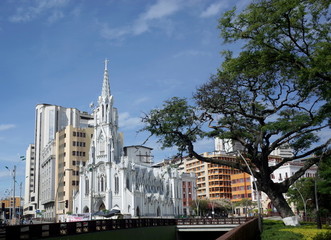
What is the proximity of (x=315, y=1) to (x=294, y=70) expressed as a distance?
4.87 meters

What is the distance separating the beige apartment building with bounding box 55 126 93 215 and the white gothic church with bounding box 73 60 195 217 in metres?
11.1

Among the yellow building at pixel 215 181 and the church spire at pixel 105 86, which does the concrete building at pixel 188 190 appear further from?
the church spire at pixel 105 86

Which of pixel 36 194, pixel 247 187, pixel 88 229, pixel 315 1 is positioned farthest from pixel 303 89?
pixel 36 194

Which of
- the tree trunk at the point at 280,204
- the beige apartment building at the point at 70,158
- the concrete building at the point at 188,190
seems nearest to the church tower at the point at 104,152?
the beige apartment building at the point at 70,158

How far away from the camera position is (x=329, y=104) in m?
24.8

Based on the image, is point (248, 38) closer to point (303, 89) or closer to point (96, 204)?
point (303, 89)

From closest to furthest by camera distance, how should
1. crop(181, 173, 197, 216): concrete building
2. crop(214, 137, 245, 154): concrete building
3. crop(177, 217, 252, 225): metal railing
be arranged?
crop(214, 137, 245, 154): concrete building → crop(177, 217, 252, 225): metal railing → crop(181, 173, 197, 216): concrete building

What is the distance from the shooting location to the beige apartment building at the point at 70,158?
103875mm

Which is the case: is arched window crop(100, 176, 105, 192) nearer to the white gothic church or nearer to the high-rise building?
the white gothic church

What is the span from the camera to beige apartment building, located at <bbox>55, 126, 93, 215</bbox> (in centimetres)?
10388

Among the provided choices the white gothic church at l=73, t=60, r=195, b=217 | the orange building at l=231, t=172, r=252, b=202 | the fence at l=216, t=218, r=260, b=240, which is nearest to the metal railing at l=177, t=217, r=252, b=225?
the fence at l=216, t=218, r=260, b=240

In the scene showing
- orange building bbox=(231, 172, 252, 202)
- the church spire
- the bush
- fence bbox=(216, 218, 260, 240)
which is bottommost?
the bush

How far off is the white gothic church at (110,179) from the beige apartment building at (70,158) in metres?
11.1

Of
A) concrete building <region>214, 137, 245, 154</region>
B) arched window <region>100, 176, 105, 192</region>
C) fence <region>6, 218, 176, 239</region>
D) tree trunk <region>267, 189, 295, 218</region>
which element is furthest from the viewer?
arched window <region>100, 176, 105, 192</region>
